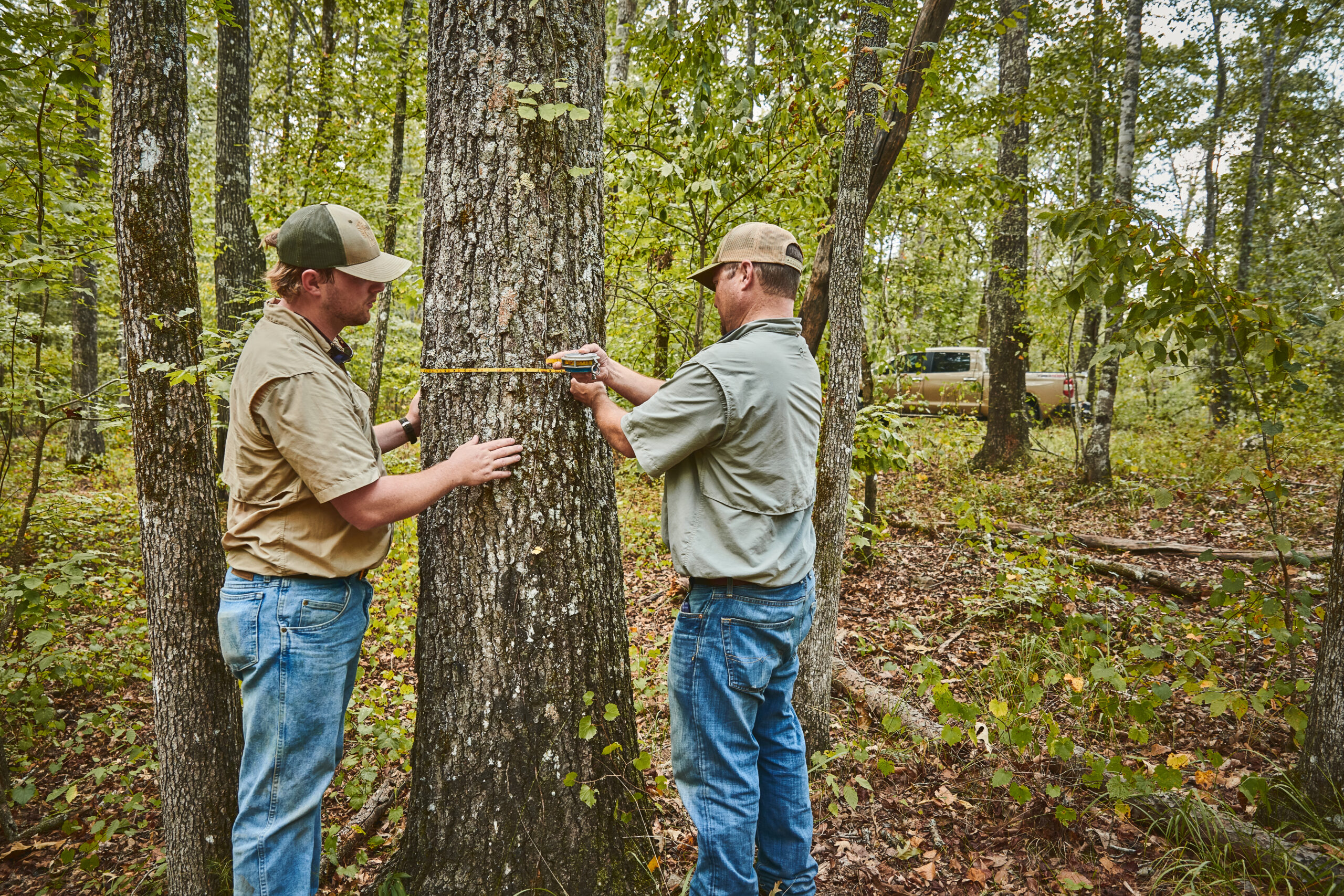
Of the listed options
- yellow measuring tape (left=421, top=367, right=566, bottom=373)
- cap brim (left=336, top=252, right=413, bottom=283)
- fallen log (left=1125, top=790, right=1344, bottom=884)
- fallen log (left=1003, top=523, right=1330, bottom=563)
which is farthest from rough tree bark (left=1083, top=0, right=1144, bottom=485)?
cap brim (left=336, top=252, right=413, bottom=283)

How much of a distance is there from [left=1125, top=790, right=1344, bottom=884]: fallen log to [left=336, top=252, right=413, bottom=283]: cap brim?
4.00m

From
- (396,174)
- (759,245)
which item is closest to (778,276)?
(759,245)

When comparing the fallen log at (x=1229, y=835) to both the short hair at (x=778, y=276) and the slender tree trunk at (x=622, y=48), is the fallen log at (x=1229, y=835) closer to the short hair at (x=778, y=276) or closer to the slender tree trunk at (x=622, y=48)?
the short hair at (x=778, y=276)

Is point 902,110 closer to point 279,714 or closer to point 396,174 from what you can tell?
point 279,714

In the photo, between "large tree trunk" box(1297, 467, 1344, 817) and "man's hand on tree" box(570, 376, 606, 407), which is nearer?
"man's hand on tree" box(570, 376, 606, 407)

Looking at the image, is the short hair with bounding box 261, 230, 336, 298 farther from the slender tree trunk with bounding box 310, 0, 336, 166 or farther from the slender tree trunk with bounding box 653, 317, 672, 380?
the slender tree trunk with bounding box 310, 0, 336, 166

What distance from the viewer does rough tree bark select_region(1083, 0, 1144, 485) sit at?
848cm

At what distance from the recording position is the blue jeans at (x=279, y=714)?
2.17 metres

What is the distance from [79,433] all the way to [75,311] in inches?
99.3

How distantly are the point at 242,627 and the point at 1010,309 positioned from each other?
441 inches

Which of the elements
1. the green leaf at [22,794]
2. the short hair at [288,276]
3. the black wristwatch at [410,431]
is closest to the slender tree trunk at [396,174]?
the green leaf at [22,794]

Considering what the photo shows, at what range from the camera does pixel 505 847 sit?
2.42 metres

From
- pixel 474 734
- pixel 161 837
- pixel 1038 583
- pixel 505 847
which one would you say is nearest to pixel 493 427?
pixel 474 734

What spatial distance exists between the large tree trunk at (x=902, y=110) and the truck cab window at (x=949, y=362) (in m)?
14.5
